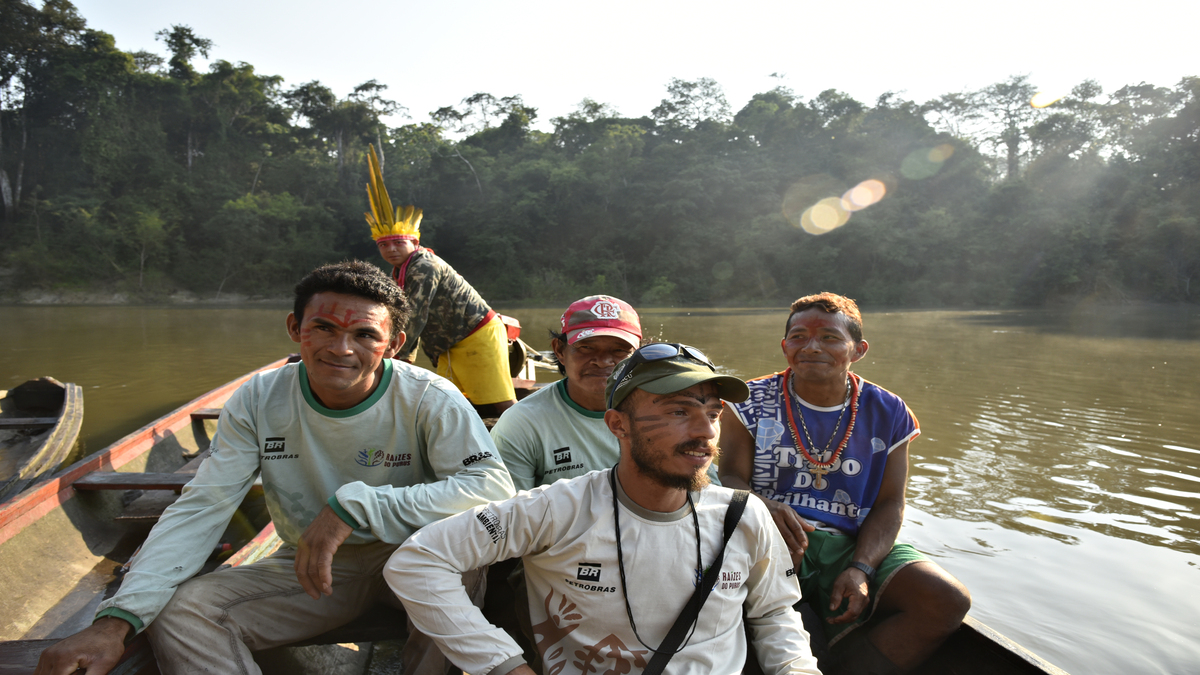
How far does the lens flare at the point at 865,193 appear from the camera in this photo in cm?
3052

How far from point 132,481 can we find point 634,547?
3.14 metres

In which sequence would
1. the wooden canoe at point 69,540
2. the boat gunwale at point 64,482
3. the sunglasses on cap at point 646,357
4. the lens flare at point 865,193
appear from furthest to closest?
the lens flare at point 865,193
the boat gunwale at point 64,482
the wooden canoe at point 69,540
the sunglasses on cap at point 646,357

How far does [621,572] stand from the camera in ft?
5.14

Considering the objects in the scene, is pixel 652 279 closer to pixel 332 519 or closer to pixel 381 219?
pixel 381 219

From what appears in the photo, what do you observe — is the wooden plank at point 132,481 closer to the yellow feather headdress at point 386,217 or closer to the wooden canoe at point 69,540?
the wooden canoe at point 69,540

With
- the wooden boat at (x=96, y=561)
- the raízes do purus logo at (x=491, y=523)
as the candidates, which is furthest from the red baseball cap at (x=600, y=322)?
the wooden boat at (x=96, y=561)

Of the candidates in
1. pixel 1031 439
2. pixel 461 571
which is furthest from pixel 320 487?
pixel 1031 439

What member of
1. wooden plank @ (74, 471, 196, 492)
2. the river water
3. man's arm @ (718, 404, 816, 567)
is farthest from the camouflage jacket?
the river water

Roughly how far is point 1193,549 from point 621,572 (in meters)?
4.74

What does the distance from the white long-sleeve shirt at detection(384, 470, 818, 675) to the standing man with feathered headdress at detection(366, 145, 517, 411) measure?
9.27 feet

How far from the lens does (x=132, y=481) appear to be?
3.49 m

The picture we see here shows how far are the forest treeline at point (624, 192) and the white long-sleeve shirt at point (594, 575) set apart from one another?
2825cm

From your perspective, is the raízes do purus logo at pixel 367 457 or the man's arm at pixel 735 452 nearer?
the raízes do purus logo at pixel 367 457

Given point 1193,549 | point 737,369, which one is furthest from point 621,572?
point 737,369
